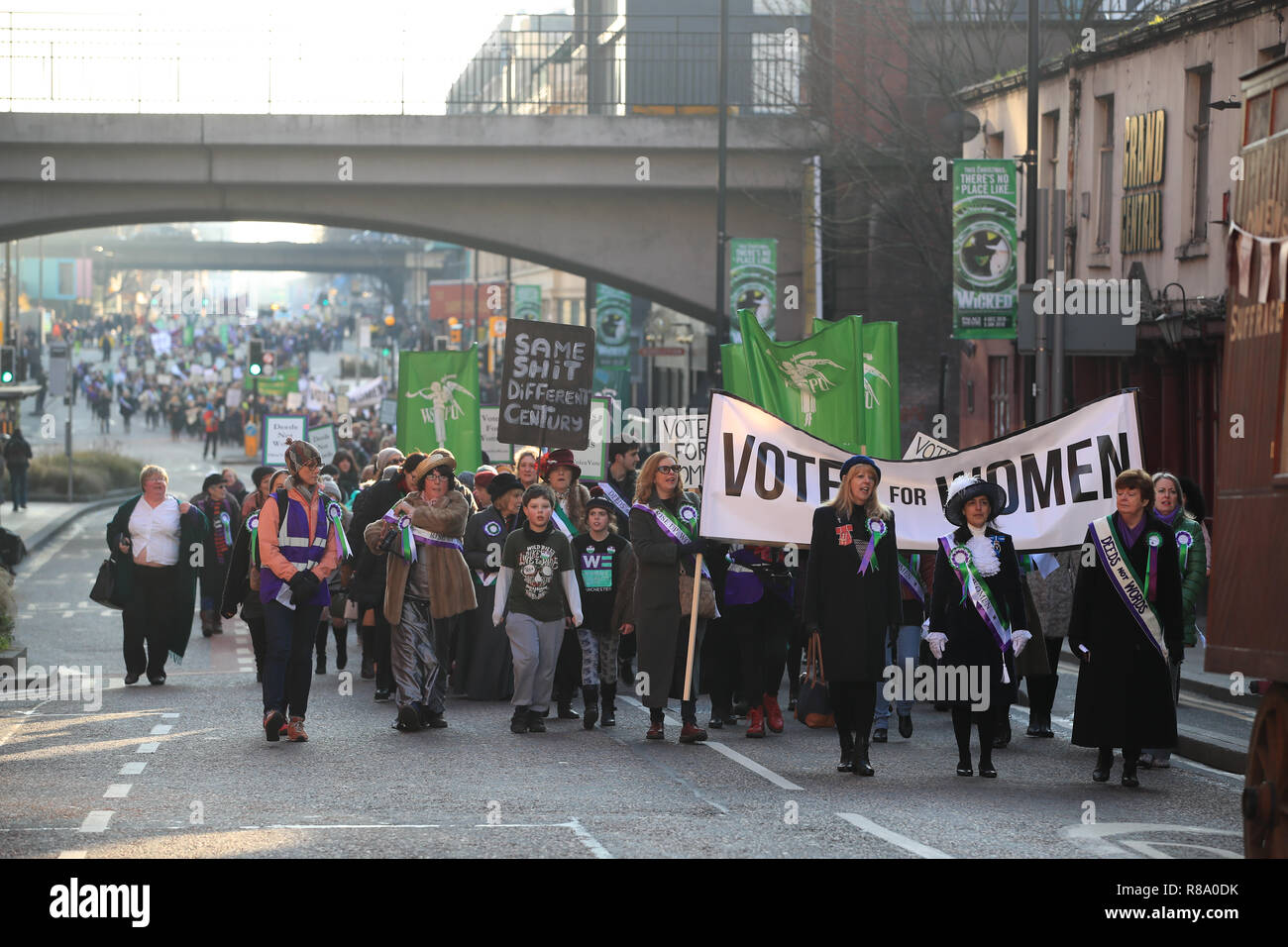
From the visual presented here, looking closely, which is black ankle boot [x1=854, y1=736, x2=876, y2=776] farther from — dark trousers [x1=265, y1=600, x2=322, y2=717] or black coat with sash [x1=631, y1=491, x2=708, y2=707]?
dark trousers [x1=265, y1=600, x2=322, y2=717]

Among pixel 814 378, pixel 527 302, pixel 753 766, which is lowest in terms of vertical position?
pixel 753 766

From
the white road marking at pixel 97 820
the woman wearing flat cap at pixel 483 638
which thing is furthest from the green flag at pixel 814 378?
the white road marking at pixel 97 820

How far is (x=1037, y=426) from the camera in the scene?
43.8 feet

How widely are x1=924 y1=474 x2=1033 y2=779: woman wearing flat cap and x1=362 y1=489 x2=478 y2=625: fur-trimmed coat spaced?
11.5 feet

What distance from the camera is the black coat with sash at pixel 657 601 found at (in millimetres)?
13453

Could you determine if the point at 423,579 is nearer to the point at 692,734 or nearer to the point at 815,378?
the point at 692,734

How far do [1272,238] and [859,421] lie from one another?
35.8 feet

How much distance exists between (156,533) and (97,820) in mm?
7210

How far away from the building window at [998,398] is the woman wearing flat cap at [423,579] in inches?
749

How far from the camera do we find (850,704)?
12.0 m

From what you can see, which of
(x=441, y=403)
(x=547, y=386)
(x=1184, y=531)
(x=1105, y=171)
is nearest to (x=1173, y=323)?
(x=1105, y=171)

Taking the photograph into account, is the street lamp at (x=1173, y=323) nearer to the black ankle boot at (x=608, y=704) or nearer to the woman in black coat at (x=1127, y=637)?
the black ankle boot at (x=608, y=704)

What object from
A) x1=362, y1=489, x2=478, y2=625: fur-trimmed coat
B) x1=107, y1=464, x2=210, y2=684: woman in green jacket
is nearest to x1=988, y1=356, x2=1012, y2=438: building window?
x1=107, y1=464, x2=210, y2=684: woman in green jacket

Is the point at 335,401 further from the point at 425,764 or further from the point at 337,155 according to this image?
the point at 425,764
